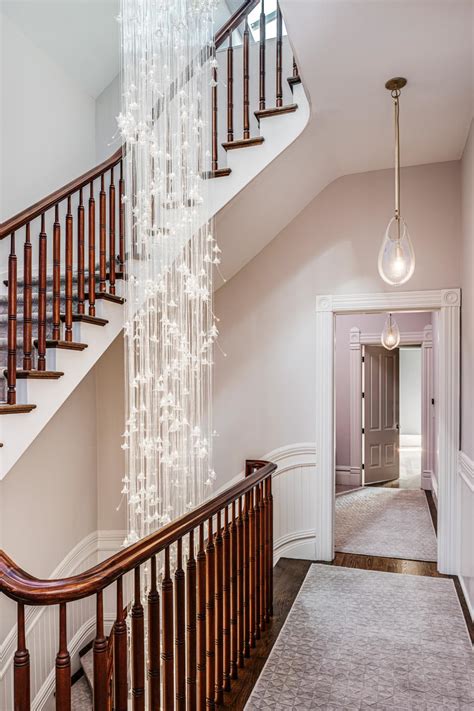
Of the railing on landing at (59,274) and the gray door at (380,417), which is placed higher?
the railing on landing at (59,274)

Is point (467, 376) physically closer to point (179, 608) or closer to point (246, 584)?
point (246, 584)

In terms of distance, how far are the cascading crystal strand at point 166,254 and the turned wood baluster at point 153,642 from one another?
97 centimetres

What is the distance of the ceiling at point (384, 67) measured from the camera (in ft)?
7.09

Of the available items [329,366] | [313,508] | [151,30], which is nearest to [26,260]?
[151,30]

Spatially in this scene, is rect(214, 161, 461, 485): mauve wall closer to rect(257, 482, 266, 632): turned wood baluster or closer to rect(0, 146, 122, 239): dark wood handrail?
rect(257, 482, 266, 632): turned wood baluster

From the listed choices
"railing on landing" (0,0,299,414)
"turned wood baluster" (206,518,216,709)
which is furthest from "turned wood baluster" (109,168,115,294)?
"turned wood baluster" (206,518,216,709)

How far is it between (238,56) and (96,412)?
10.9 feet

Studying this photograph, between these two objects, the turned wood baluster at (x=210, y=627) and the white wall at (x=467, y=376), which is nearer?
the turned wood baluster at (x=210, y=627)

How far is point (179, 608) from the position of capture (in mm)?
1887

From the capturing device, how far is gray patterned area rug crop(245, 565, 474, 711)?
2.28 m

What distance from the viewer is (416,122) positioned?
3176mm

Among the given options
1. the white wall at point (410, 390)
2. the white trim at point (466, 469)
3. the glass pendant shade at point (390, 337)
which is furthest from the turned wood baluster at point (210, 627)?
the white wall at point (410, 390)

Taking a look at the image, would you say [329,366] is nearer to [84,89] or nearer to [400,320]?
[400,320]

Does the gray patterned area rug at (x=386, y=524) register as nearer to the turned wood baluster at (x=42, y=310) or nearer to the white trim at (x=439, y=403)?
the white trim at (x=439, y=403)
